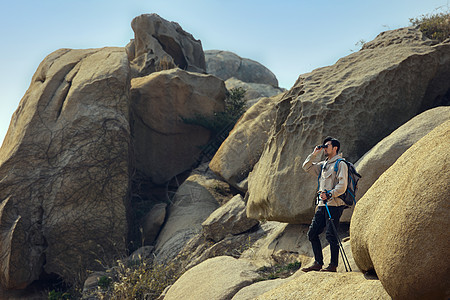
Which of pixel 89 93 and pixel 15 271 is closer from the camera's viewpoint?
pixel 15 271

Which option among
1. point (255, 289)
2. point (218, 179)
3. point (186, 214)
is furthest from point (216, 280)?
point (218, 179)

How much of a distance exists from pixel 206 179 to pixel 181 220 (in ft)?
6.41

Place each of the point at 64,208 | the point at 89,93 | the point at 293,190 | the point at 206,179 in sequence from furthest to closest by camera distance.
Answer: the point at 206,179 < the point at 89,93 < the point at 64,208 < the point at 293,190

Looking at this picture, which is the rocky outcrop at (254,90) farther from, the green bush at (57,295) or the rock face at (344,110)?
the green bush at (57,295)

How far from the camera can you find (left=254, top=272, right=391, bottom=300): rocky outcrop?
4527mm

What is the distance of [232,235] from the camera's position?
10.5 m

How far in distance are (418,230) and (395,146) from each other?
3.58m

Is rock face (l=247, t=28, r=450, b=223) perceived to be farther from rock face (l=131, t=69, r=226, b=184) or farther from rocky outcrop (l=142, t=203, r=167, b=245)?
rock face (l=131, t=69, r=226, b=184)

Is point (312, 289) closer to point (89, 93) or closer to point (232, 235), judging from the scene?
point (232, 235)

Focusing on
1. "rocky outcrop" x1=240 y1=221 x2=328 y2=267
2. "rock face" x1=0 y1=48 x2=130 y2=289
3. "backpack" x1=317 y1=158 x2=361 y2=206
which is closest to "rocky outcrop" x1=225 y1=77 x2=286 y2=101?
"rock face" x1=0 y1=48 x2=130 y2=289

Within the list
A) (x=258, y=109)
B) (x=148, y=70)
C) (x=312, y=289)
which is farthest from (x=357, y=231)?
(x=148, y=70)

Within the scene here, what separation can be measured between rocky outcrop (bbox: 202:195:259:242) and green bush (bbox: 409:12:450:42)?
599 centimetres

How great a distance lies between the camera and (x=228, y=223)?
10.6m

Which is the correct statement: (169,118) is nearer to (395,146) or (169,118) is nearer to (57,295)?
(57,295)
